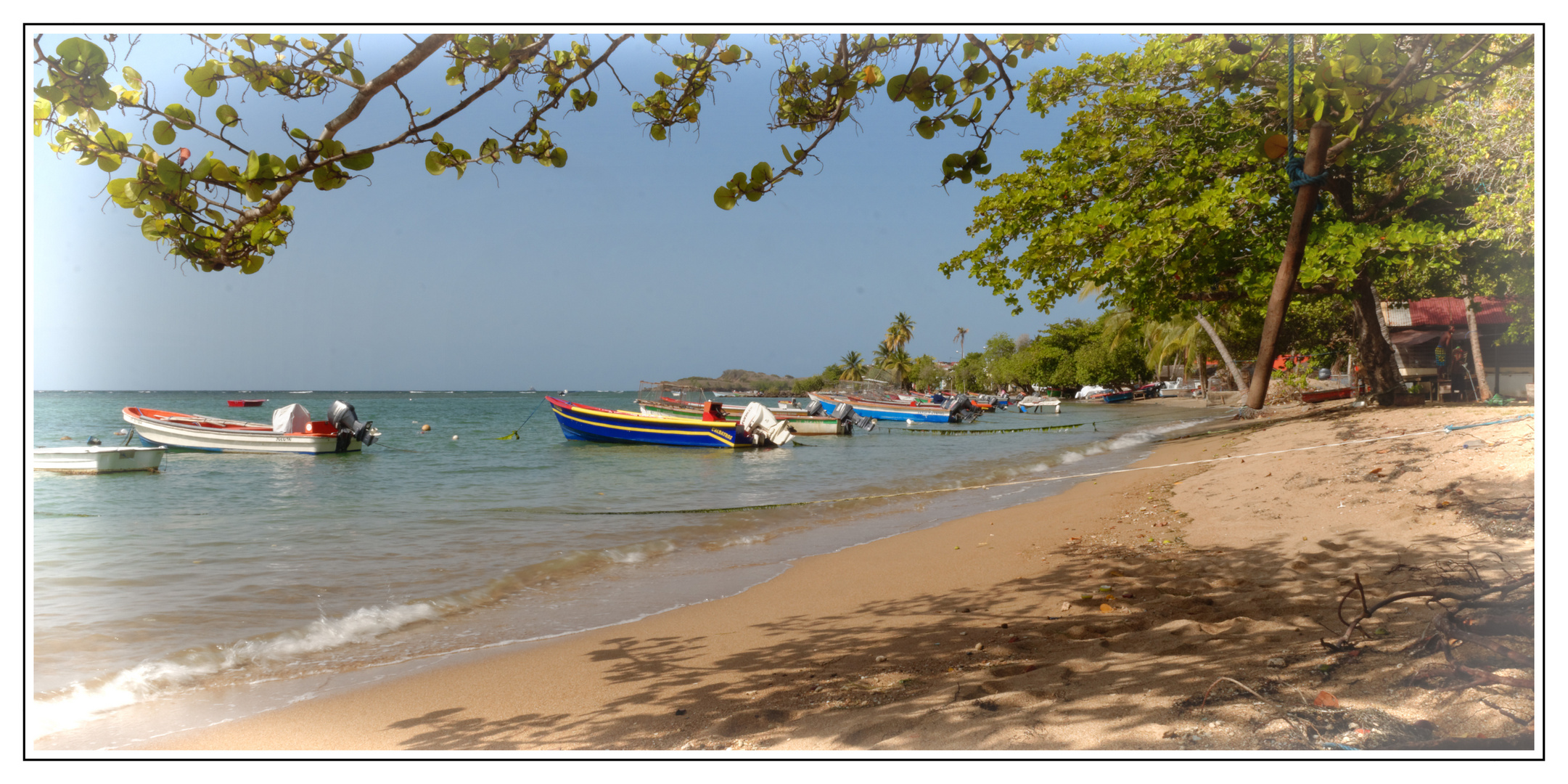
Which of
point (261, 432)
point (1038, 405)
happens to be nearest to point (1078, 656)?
point (261, 432)

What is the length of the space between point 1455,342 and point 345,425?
3049cm

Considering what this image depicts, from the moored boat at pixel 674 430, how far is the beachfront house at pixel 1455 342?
17338 millimetres

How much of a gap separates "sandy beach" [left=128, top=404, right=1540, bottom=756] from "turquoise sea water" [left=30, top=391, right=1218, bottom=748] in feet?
2.54

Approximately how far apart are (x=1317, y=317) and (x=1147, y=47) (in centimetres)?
1523

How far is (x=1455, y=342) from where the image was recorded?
46.8 feet

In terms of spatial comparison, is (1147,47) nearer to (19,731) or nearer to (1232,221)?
(1232,221)

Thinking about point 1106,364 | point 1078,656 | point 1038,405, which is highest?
point 1106,364

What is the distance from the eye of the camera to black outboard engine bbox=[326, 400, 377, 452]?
2498 cm

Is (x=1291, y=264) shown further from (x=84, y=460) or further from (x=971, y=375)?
(x=971, y=375)

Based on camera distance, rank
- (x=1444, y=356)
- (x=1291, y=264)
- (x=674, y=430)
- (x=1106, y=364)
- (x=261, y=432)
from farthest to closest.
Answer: (x=1106, y=364) < (x=674, y=430) < (x=261, y=432) < (x=1444, y=356) < (x=1291, y=264)

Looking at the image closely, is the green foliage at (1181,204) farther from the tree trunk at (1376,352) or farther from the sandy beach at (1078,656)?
the sandy beach at (1078,656)

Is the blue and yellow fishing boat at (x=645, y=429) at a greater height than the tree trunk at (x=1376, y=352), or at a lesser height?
lesser

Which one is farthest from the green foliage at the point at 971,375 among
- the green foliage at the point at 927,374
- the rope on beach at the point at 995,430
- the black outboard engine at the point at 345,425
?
the black outboard engine at the point at 345,425

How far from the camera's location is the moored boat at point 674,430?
2616cm
